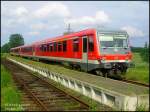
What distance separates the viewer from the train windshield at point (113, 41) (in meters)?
20.1

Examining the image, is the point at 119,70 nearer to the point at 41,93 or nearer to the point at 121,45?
the point at 121,45

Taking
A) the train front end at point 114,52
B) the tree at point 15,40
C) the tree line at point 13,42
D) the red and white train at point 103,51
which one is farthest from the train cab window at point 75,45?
the tree at point 15,40

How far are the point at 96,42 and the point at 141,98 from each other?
949 cm

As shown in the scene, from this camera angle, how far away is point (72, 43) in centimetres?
2444

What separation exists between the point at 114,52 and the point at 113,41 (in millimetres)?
767

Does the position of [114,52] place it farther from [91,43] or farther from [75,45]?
[75,45]

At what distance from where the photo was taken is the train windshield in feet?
66.1

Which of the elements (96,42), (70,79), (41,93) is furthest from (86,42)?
(41,93)

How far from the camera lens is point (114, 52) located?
20125 millimetres

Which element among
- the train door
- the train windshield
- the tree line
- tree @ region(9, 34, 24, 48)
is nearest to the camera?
the train windshield

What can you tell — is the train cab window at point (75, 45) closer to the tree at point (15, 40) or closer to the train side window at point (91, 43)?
the train side window at point (91, 43)

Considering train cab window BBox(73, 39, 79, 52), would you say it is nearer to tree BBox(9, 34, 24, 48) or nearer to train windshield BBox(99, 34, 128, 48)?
train windshield BBox(99, 34, 128, 48)

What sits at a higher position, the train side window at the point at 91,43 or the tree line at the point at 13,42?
the tree line at the point at 13,42

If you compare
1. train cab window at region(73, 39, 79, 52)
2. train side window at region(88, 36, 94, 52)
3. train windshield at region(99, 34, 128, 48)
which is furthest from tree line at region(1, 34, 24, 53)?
train windshield at region(99, 34, 128, 48)
